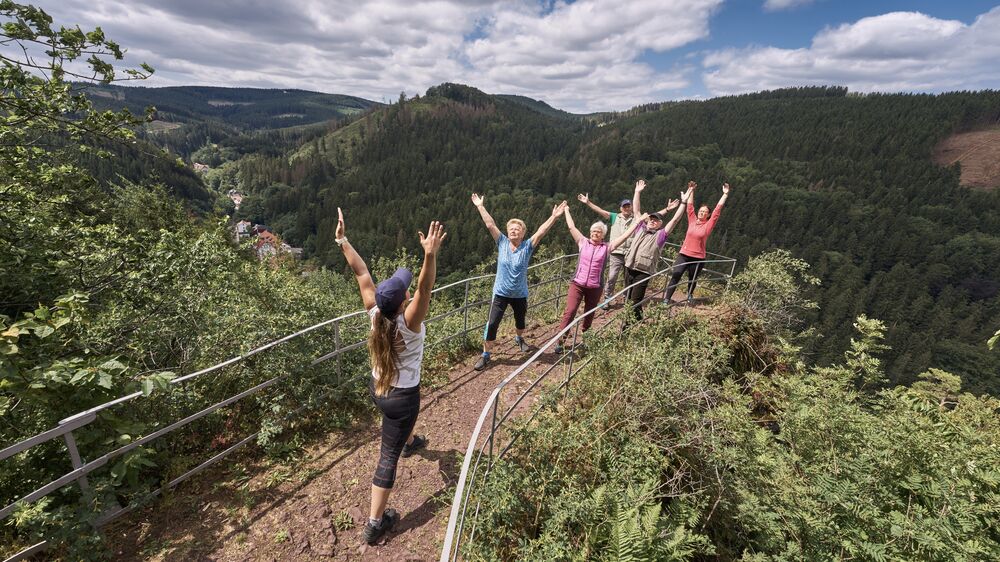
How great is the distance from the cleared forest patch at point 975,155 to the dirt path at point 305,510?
553 ft

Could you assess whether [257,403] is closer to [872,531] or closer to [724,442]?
[724,442]

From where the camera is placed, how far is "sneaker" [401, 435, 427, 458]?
4316mm

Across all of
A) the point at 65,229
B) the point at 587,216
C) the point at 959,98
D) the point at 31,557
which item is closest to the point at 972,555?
the point at 31,557

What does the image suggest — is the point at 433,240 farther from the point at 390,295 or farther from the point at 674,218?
the point at 674,218

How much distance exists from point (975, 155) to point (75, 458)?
18796cm

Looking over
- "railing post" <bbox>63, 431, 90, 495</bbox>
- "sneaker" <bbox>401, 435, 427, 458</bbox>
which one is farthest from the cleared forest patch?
"railing post" <bbox>63, 431, 90, 495</bbox>

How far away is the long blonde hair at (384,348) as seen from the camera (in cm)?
292

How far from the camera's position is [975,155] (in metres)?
118

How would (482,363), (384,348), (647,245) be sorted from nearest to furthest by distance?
(384,348) < (482,363) < (647,245)

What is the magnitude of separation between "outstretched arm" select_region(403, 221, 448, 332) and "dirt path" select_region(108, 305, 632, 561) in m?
1.64

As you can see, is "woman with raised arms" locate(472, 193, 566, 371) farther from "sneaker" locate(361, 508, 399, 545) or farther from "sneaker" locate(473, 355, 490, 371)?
"sneaker" locate(361, 508, 399, 545)

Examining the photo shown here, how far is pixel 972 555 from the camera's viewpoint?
2.47m

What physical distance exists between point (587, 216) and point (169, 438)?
94.3 metres

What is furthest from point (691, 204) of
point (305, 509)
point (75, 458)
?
point (75, 458)
